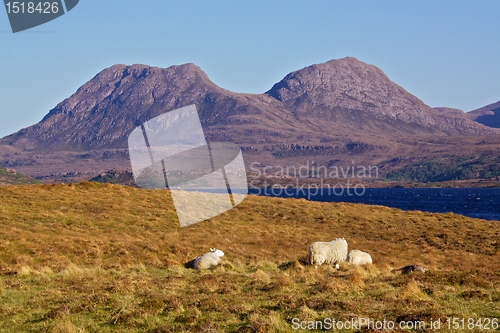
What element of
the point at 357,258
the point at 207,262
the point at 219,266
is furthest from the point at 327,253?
the point at 207,262

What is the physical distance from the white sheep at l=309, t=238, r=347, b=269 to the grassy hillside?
3.06 feet

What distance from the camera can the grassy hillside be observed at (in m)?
16.3

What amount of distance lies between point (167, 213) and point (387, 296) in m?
30.8

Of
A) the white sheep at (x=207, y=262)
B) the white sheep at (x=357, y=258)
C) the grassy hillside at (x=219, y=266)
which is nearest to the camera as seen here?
the grassy hillside at (x=219, y=266)

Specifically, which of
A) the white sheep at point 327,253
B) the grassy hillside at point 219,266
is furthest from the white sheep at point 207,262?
the white sheep at point 327,253

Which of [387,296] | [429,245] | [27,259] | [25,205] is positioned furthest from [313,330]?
[25,205]

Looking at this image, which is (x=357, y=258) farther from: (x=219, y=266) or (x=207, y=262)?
(x=207, y=262)

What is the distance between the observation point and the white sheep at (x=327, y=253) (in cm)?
2678

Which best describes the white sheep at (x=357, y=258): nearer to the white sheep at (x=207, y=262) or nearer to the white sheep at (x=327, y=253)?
the white sheep at (x=327, y=253)

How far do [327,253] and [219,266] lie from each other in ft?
16.1

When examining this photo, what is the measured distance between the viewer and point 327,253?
2709 cm

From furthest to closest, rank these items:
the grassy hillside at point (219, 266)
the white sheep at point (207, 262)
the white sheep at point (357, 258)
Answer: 1. the white sheep at point (357, 258)
2. the white sheep at point (207, 262)
3. the grassy hillside at point (219, 266)

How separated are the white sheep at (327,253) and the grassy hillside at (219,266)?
932 millimetres

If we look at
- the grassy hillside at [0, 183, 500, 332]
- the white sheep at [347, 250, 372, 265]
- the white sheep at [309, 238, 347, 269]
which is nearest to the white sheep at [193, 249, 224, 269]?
the grassy hillside at [0, 183, 500, 332]
